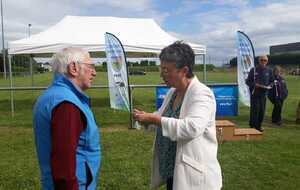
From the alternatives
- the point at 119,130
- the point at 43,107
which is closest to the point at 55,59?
the point at 43,107

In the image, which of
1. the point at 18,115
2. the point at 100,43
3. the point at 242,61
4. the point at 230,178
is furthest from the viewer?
the point at 100,43

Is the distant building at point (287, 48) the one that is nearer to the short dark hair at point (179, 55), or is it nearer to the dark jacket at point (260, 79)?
the dark jacket at point (260, 79)

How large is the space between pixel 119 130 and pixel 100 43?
5.37m

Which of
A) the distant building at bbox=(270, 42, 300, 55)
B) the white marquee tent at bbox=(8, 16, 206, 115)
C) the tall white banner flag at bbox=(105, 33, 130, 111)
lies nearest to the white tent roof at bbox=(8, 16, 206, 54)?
the white marquee tent at bbox=(8, 16, 206, 115)

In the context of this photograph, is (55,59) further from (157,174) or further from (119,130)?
(119,130)

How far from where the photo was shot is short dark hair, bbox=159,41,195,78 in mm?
3150

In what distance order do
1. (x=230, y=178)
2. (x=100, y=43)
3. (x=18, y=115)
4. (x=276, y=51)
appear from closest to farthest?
(x=230, y=178) → (x=18, y=115) → (x=100, y=43) → (x=276, y=51)

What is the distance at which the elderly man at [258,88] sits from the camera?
11219mm

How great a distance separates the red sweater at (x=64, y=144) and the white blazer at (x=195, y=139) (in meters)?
0.74

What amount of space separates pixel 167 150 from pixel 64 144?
44.3 inches

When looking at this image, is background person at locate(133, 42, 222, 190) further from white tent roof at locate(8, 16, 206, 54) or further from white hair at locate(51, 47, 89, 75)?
white tent roof at locate(8, 16, 206, 54)

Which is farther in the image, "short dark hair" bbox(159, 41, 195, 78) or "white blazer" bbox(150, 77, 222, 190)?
"short dark hair" bbox(159, 41, 195, 78)

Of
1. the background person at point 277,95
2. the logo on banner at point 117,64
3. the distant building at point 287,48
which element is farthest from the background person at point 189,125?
the distant building at point 287,48

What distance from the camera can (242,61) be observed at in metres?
13.3
